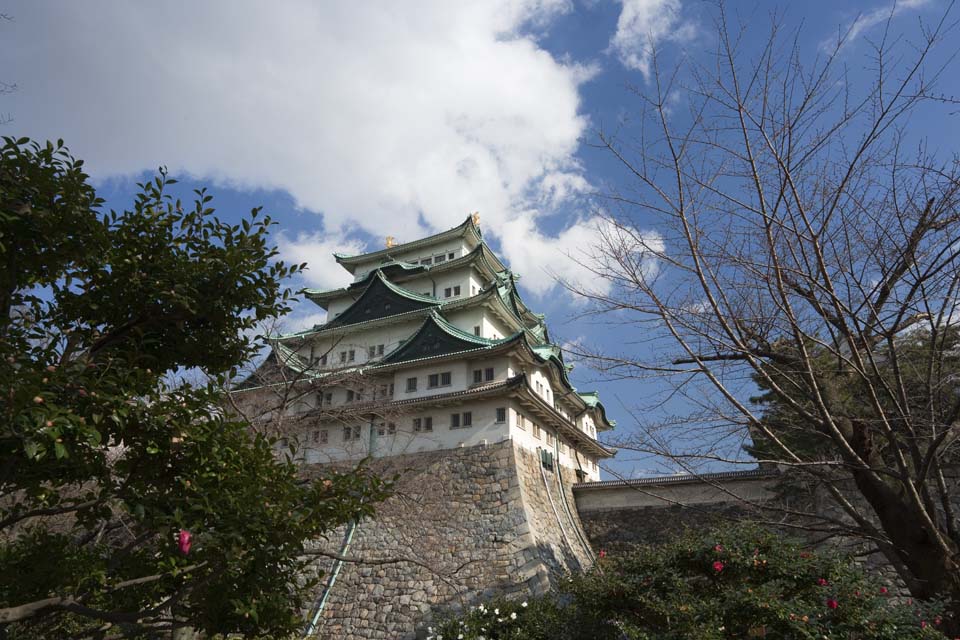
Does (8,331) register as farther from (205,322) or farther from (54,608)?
(54,608)

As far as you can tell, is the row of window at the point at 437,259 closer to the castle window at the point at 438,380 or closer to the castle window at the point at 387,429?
the castle window at the point at 438,380

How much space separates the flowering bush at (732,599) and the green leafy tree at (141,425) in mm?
5286

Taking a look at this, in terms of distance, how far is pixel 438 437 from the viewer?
19734 mm

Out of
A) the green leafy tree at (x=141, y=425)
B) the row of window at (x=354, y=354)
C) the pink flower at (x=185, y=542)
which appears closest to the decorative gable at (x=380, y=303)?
the row of window at (x=354, y=354)

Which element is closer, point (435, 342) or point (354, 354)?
point (435, 342)

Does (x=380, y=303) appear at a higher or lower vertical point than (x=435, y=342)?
higher

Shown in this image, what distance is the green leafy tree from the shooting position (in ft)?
12.1

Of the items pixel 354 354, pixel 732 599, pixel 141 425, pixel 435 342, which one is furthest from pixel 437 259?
pixel 141 425

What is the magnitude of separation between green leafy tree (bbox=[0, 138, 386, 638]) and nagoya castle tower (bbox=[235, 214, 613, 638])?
7948 mm

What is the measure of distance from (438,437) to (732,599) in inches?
526

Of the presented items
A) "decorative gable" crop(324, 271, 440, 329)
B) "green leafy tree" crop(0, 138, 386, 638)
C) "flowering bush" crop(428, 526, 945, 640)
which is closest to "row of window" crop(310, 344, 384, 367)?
"decorative gable" crop(324, 271, 440, 329)

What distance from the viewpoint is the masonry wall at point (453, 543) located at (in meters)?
15.5

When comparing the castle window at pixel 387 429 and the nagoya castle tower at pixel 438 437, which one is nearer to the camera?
the nagoya castle tower at pixel 438 437

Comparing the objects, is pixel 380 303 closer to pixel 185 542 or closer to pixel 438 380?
pixel 438 380
